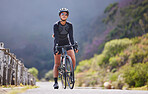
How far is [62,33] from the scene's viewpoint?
6.39 metres

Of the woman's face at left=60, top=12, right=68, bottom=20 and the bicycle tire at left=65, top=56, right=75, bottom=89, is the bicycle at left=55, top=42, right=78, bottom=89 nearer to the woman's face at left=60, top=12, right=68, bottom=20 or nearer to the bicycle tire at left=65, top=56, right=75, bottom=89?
the bicycle tire at left=65, top=56, right=75, bottom=89

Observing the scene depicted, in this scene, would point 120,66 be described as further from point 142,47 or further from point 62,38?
point 62,38

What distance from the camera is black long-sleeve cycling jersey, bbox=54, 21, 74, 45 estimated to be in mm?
6340

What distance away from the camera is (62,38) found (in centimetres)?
644

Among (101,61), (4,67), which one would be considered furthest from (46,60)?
(4,67)

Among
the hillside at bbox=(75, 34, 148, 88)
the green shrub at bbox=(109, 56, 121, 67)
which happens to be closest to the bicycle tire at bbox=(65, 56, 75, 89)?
the hillside at bbox=(75, 34, 148, 88)

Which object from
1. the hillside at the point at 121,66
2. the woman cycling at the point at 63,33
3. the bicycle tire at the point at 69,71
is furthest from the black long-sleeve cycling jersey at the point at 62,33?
the hillside at the point at 121,66

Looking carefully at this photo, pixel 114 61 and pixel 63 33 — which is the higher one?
pixel 114 61

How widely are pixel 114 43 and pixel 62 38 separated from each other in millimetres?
31066

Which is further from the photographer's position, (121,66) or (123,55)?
(121,66)

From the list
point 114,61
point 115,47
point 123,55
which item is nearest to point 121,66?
point 114,61

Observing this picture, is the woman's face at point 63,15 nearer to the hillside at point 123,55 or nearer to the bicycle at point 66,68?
the bicycle at point 66,68

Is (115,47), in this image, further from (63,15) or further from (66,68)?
(66,68)

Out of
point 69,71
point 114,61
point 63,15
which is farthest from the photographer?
point 114,61
